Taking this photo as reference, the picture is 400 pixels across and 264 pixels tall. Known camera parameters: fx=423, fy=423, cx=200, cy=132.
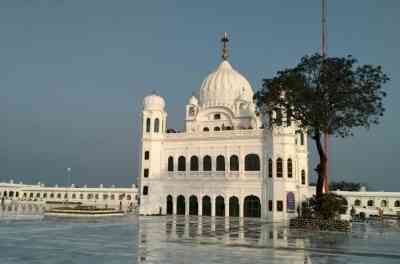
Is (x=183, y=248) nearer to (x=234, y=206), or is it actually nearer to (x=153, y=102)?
(x=234, y=206)

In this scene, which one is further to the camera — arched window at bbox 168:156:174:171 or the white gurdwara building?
arched window at bbox 168:156:174:171

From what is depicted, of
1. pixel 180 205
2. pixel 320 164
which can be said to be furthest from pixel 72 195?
pixel 320 164

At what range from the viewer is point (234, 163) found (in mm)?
42375

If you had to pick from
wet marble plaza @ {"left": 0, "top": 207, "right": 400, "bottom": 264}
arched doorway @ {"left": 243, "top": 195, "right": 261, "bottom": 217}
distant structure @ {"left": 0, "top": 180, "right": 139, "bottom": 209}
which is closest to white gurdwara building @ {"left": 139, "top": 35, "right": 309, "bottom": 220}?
arched doorway @ {"left": 243, "top": 195, "right": 261, "bottom": 217}

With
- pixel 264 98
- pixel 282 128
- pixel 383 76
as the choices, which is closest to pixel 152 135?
pixel 282 128

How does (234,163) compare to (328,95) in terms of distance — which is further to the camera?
(234,163)

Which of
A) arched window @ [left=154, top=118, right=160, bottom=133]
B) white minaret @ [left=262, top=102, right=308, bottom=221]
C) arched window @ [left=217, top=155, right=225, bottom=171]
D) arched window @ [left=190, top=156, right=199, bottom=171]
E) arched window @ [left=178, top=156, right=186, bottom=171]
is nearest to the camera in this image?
white minaret @ [left=262, top=102, right=308, bottom=221]

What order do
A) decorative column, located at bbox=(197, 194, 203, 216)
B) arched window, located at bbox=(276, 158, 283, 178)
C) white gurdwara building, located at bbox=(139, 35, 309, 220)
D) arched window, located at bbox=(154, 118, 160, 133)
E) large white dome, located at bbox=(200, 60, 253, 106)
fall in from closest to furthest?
arched window, located at bbox=(276, 158, 283, 178), white gurdwara building, located at bbox=(139, 35, 309, 220), decorative column, located at bbox=(197, 194, 203, 216), arched window, located at bbox=(154, 118, 160, 133), large white dome, located at bbox=(200, 60, 253, 106)

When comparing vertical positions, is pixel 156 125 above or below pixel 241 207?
above

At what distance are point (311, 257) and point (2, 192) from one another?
245 feet

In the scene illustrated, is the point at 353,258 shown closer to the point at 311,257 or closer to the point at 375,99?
the point at 311,257

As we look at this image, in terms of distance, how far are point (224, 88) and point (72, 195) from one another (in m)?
34.7

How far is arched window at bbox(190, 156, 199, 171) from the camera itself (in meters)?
44.3

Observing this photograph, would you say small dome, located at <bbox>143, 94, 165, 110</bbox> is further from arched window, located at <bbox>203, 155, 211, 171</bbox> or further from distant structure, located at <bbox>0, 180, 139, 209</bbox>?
distant structure, located at <bbox>0, 180, 139, 209</bbox>
